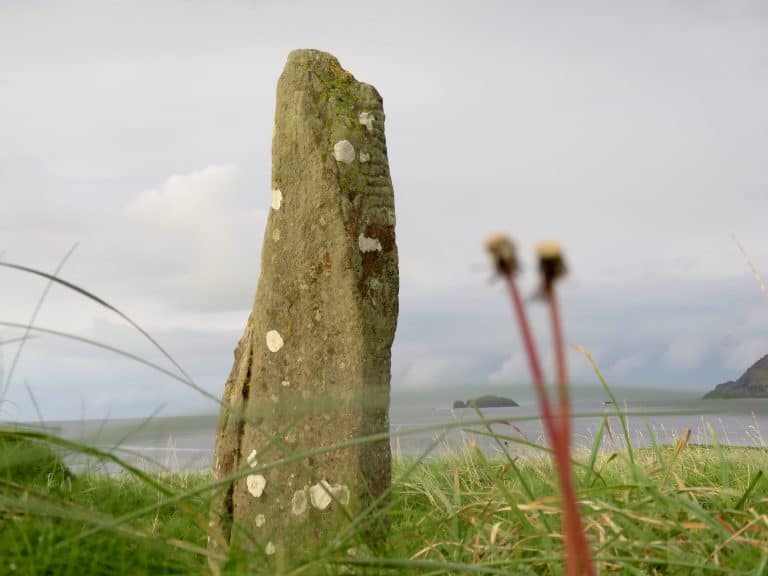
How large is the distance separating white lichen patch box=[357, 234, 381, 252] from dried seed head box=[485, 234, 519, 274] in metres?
4.25

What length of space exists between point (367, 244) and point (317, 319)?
22.3 inches

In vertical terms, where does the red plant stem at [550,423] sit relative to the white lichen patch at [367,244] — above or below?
below

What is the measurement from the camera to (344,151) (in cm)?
528

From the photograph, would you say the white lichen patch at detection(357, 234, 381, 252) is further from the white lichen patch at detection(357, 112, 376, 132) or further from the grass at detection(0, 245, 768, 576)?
the grass at detection(0, 245, 768, 576)

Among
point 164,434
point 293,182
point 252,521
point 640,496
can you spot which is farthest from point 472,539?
point 293,182

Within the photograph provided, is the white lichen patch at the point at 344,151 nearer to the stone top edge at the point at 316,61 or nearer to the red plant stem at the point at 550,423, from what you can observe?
the stone top edge at the point at 316,61

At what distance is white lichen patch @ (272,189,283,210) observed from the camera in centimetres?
534

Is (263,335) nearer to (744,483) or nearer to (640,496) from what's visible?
(640,496)

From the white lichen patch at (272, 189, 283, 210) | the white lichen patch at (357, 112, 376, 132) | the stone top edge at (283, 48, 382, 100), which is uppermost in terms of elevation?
the stone top edge at (283, 48, 382, 100)

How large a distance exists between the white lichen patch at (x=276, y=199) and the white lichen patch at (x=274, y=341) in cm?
81

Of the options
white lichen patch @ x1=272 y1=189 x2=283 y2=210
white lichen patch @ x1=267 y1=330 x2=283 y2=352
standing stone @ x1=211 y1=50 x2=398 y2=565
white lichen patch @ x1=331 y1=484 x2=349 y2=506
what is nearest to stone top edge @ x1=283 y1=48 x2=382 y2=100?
standing stone @ x1=211 y1=50 x2=398 y2=565

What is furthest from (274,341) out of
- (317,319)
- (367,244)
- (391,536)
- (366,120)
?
(391,536)

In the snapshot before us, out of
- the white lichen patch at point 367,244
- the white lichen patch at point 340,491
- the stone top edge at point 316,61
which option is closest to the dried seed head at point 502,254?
the white lichen patch at point 340,491

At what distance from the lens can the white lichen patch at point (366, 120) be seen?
5422mm
